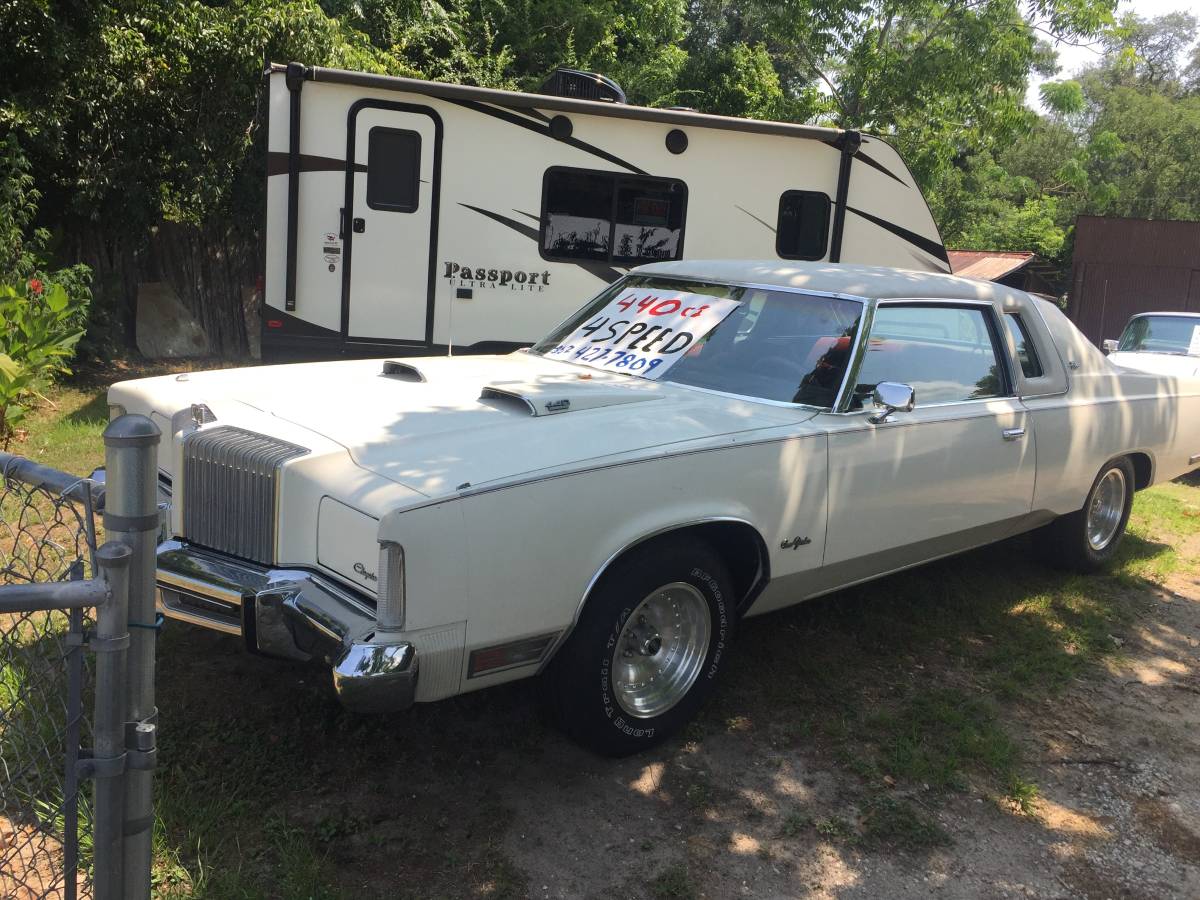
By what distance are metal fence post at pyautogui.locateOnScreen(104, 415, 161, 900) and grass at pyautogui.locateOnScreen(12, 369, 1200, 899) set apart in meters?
0.95

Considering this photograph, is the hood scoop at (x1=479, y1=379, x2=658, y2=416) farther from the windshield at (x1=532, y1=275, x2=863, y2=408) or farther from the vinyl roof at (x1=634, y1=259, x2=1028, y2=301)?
the vinyl roof at (x1=634, y1=259, x2=1028, y2=301)

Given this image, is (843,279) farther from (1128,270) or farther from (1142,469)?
(1128,270)

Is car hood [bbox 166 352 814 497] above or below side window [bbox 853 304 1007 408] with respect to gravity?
below

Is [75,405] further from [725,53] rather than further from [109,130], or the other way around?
[725,53]

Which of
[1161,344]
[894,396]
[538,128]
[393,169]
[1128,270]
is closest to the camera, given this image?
[894,396]

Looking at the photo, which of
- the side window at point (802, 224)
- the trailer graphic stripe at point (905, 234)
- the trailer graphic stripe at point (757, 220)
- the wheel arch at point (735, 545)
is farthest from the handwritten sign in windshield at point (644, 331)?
the trailer graphic stripe at point (905, 234)

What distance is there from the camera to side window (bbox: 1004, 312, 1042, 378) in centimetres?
513

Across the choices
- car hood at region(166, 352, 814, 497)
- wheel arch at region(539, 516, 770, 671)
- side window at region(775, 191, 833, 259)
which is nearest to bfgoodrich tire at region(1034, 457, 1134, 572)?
car hood at region(166, 352, 814, 497)

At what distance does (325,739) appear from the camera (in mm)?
3590

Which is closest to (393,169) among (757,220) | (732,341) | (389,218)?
(389,218)

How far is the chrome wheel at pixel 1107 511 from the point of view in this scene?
5906 millimetres

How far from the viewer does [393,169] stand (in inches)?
318

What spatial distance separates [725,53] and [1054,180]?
20148 millimetres

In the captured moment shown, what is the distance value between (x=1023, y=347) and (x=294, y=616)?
3838 mm
